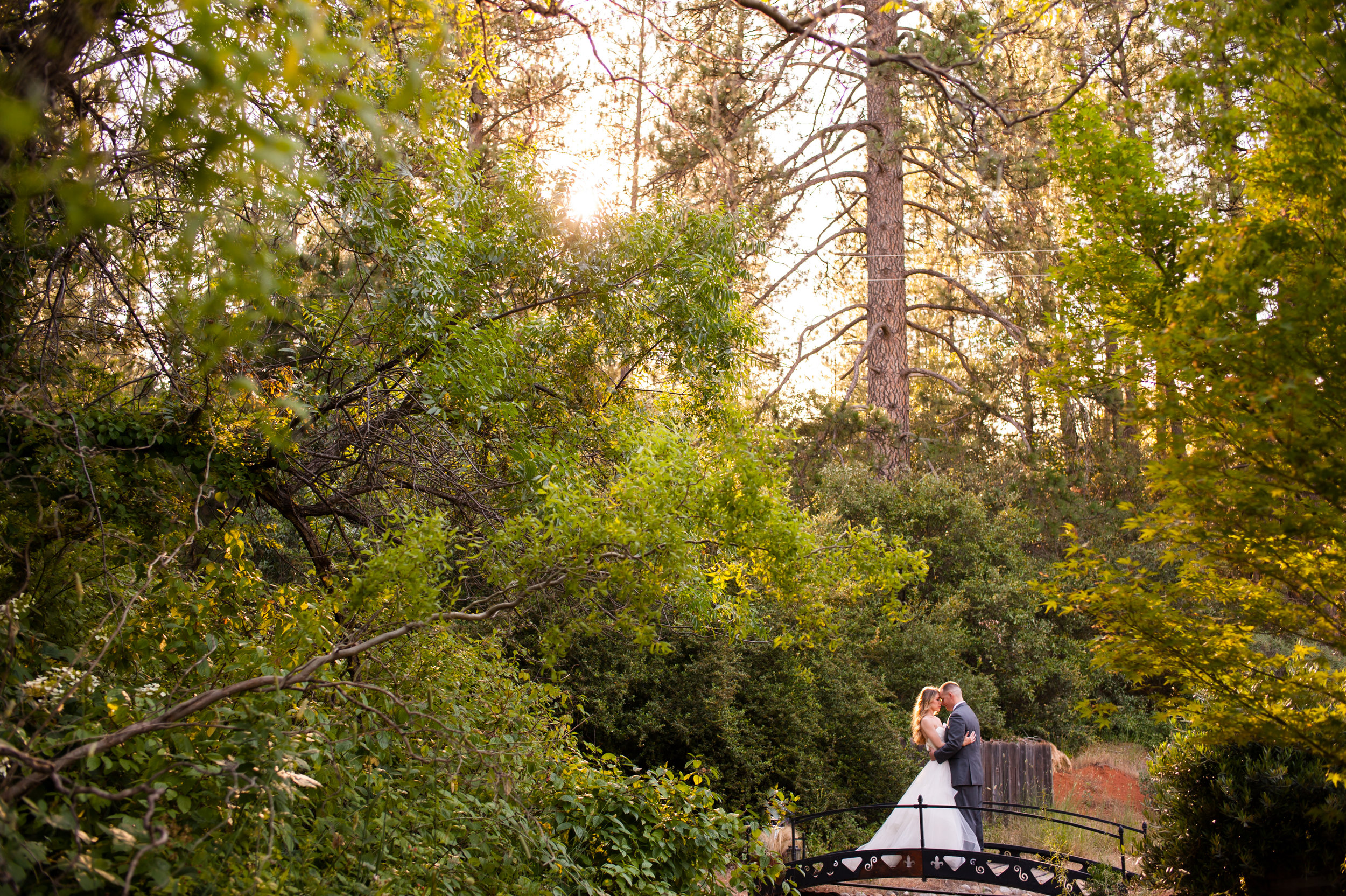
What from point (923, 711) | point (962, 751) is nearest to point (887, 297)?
point (923, 711)

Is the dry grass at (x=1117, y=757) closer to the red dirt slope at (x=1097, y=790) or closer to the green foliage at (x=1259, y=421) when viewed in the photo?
the red dirt slope at (x=1097, y=790)

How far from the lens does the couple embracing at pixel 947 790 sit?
8523mm

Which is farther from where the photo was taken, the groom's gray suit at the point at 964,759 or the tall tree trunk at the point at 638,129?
the tall tree trunk at the point at 638,129

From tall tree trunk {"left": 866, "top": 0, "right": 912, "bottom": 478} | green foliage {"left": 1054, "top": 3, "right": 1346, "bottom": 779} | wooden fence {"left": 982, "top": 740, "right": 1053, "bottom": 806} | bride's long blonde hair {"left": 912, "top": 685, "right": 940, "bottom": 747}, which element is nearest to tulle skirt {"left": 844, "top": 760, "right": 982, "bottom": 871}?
bride's long blonde hair {"left": 912, "top": 685, "right": 940, "bottom": 747}

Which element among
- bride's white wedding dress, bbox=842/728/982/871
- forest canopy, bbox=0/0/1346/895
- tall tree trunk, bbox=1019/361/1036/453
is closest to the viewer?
forest canopy, bbox=0/0/1346/895

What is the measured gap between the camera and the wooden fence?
39.3ft

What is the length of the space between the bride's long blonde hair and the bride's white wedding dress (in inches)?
10.7

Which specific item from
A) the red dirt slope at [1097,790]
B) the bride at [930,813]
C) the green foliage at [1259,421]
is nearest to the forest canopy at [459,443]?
the green foliage at [1259,421]

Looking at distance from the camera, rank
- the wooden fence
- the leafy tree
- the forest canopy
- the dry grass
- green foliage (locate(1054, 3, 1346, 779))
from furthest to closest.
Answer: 1. the dry grass
2. the wooden fence
3. green foliage (locate(1054, 3, 1346, 779))
4. the forest canopy
5. the leafy tree

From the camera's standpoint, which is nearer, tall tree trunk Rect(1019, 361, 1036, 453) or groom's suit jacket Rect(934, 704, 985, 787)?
groom's suit jacket Rect(934, 704, 985, 787)

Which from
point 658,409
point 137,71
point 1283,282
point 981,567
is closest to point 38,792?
point 137,71

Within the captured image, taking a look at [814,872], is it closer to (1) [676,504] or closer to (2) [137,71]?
(1) [676,504]

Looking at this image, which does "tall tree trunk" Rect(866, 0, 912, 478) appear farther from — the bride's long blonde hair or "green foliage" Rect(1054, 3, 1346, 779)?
"green foliage" Rect(1054, 3, 1346, 779)

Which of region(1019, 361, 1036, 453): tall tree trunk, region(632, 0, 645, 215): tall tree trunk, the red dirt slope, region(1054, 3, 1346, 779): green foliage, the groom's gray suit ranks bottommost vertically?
the red dirt slope
